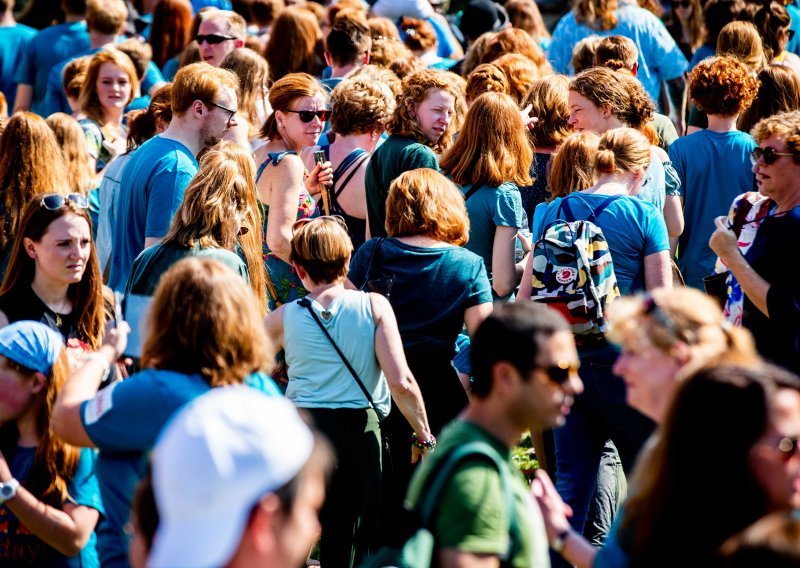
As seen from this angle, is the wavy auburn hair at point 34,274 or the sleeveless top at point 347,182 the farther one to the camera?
the sleeveless top at point 347,182

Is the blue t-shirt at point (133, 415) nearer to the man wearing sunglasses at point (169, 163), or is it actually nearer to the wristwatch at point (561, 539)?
the wristwatch at point (561, 539)

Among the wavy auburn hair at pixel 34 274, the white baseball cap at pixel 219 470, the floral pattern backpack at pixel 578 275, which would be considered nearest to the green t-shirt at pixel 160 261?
the wavy auburn hair at pixel 34 274

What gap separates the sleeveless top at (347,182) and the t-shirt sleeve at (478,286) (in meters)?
1.44

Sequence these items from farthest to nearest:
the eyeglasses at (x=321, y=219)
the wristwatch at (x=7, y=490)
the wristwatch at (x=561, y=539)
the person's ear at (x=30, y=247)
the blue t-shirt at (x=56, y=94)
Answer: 1. the blue t-shirt at (x=56, y=94)
2. the eyeglasses at (x=321, y=219)
3. the person's ear at (x=30, y=247)
4. the wristwatch at (x=7, y=490)
5. the wristwatch at (x=561, y=539)

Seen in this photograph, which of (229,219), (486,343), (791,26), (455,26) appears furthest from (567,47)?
(486,343)

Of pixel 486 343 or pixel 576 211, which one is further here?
pixel 576 211

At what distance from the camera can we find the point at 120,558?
11.7 feet

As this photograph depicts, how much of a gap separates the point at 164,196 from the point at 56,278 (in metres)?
1.04

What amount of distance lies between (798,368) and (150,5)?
9485mm

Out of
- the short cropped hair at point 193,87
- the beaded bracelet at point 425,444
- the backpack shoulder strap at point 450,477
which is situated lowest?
the beaded bracelet at point 425,444

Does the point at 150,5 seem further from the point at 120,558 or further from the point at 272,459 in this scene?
the point at 272,459

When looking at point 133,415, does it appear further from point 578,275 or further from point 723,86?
point 723,86

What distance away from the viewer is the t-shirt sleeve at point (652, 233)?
16.8 ft

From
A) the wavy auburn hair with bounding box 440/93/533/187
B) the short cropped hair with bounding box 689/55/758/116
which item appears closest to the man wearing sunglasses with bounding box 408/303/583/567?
the wavy auburn hair with bounding box 440/93/533/187
